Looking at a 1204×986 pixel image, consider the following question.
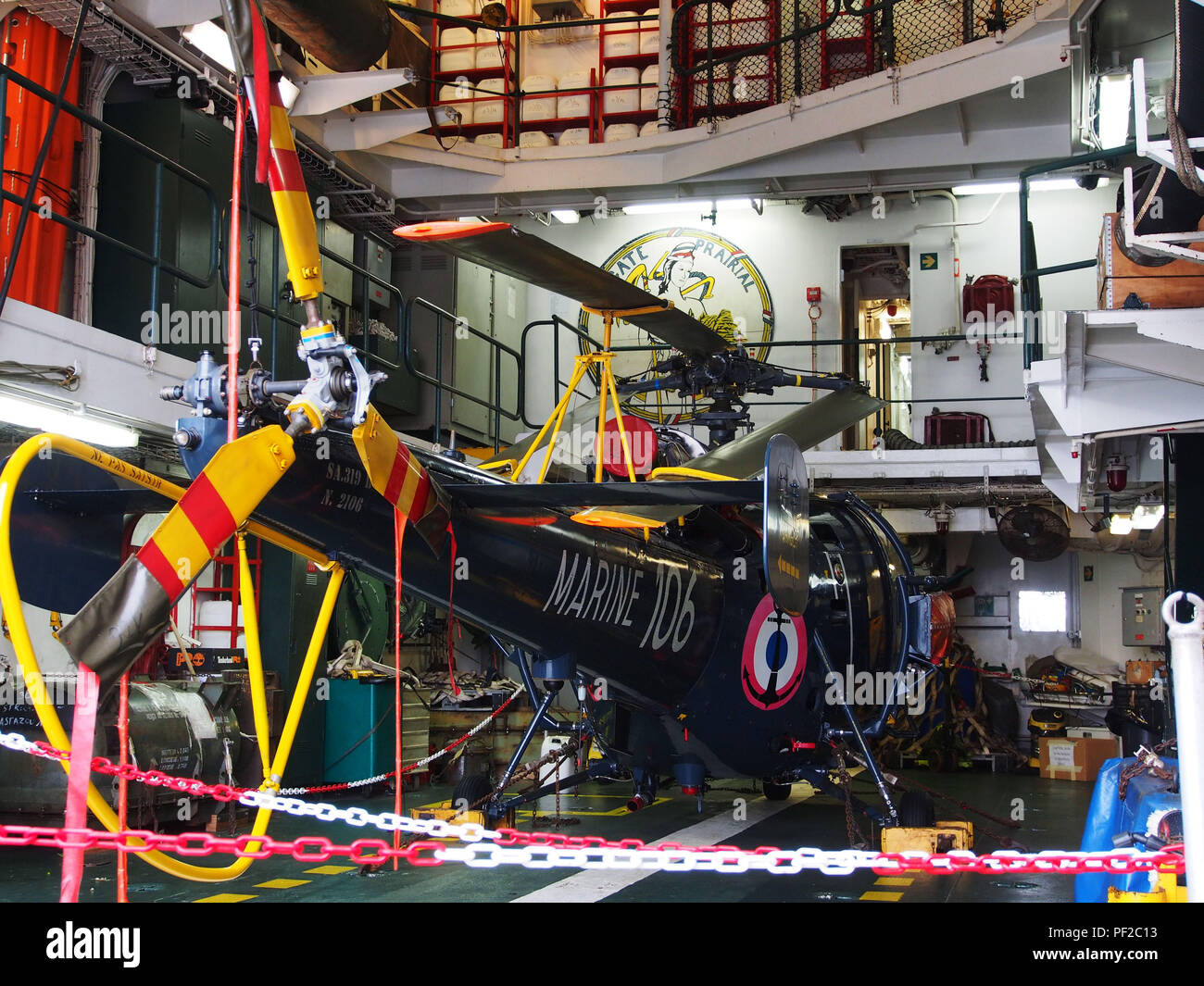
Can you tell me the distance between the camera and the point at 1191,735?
8.09ft

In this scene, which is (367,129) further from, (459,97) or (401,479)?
(401,479)

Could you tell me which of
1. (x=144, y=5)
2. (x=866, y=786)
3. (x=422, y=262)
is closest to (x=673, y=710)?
(x=866, y=786)

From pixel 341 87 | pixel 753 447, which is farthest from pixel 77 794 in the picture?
pixel 341 87

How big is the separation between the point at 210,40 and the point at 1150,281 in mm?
7431

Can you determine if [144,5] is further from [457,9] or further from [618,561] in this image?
[457,9]

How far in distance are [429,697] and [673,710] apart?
17.3ft

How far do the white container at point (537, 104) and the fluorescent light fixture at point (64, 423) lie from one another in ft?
28.8

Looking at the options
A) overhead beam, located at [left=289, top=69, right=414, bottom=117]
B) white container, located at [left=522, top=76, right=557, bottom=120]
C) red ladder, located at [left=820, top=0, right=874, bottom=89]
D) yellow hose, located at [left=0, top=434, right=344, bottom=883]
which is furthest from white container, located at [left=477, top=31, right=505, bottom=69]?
yellow hose, located at [left=0, top=434, right=344, bottom=883]

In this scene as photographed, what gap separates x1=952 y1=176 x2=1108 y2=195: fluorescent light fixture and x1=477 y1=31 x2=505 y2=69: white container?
6.04 metres

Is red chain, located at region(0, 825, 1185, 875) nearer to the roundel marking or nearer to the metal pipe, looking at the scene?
the metal pipe

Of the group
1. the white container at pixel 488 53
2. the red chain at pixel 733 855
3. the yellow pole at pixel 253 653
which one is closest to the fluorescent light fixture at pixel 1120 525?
the white container at pixel 488 53

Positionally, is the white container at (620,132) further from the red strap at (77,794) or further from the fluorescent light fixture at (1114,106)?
the red strap at (77,794)

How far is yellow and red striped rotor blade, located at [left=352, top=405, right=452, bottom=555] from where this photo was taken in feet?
12.0

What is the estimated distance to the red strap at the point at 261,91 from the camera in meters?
3.10
